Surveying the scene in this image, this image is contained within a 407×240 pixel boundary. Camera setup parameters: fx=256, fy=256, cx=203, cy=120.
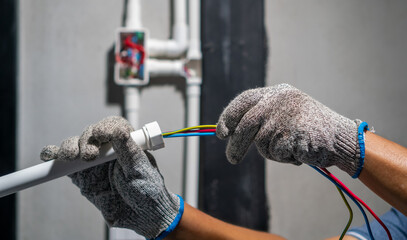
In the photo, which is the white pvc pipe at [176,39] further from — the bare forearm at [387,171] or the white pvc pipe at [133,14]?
the bare forearm at [387,171]

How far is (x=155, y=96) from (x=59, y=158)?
42cm

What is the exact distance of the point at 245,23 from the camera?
843 millimetres

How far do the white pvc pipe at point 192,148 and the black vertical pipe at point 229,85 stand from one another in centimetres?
2

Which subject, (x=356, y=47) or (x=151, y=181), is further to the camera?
(x=356, y=47)

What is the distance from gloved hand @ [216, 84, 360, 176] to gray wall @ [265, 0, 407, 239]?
18.3 inches

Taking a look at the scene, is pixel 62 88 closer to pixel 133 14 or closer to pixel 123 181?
pixel 133 14

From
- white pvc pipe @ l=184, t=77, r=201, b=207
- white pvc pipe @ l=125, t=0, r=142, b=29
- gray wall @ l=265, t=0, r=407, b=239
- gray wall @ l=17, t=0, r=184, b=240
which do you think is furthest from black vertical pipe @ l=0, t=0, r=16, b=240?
gray wall @ l=265, t=0, r=407, b=239

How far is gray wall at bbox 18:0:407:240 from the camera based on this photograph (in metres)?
0.79

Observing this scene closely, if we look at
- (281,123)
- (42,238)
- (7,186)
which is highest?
(281,123)

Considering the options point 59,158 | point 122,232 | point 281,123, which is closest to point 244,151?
point 281,123

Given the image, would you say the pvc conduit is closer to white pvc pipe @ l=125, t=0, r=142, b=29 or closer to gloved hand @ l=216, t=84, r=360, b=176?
white pvc pipe @ l=125, t=0, r=142, b=29

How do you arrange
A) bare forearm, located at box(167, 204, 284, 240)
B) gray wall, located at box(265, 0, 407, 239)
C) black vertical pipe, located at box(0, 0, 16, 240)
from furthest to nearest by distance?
gray wall, located at box(265, 0, 407, 239)
black vertical pipe, located at box(0, 0, 16, 240)
bare forearm, located at box(167, 204, 284, 240)

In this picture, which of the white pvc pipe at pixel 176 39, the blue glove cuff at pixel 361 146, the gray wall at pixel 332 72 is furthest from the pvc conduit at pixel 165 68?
the blue glove cuff at pixel 361 146

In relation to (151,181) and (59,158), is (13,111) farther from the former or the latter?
(151,181)
